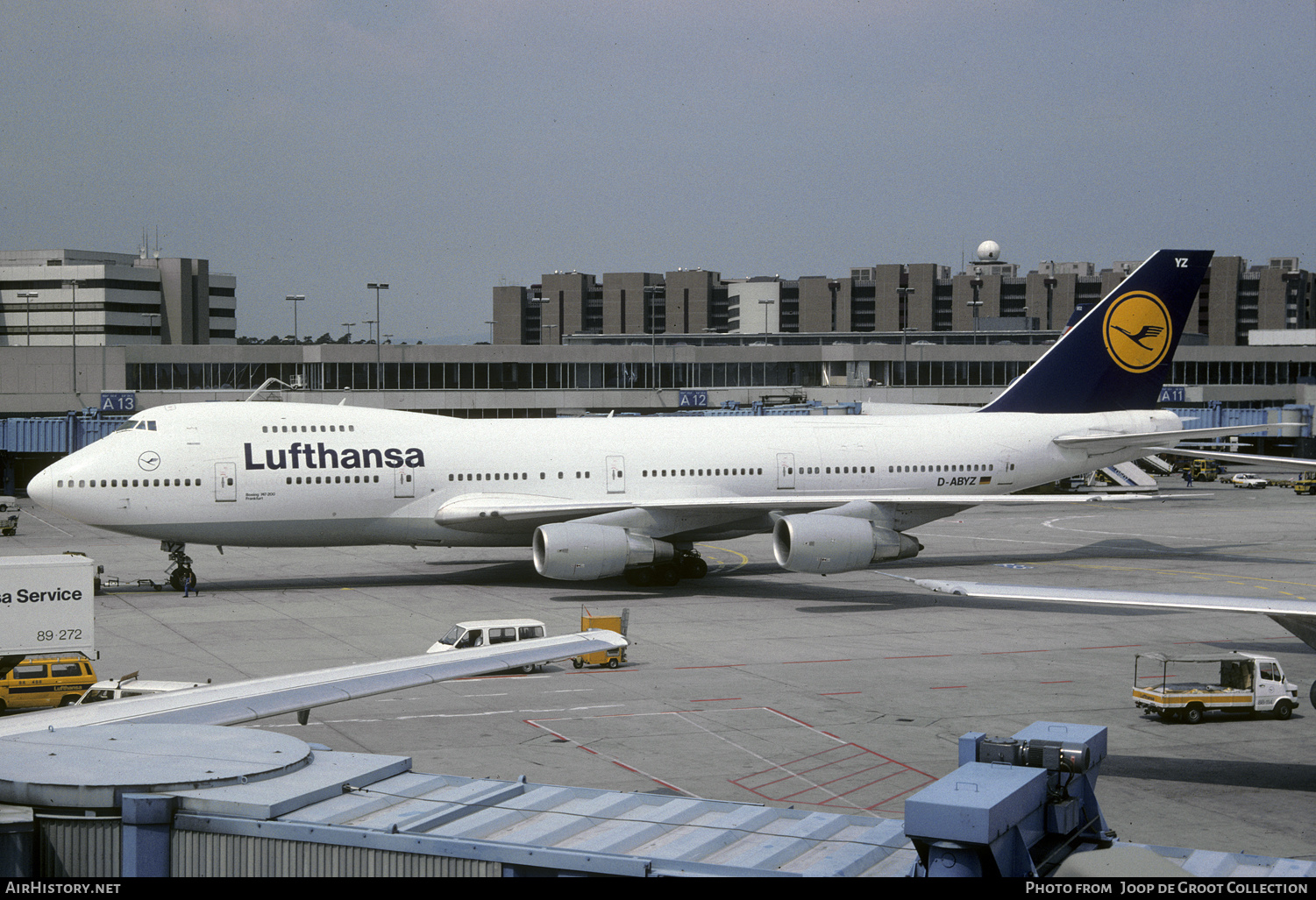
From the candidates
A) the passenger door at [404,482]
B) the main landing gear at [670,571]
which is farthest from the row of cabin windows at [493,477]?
the main landing gear at [670,571]

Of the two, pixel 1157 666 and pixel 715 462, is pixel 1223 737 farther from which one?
pixel 715 462

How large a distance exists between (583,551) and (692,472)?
21.5ft

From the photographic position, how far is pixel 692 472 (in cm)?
4203

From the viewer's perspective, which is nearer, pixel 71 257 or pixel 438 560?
pixel 438 560

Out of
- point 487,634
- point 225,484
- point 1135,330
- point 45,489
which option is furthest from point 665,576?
point 1135,330

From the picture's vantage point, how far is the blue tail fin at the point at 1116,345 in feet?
153

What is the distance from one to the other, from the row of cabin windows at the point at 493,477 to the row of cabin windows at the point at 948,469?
38.8ft

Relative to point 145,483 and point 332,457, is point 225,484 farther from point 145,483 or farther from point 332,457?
point 332,457

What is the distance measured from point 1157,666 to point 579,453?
64.1 ft

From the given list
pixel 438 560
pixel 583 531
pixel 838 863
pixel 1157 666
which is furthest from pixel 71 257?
pixel 838 863

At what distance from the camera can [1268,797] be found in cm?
1895

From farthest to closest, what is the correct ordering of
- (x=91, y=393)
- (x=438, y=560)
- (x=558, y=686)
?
1. (x=91, y=393)
2. (x=438, y=560)
3. (x=558, y=686)

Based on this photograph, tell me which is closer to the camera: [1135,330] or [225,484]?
[225,484]

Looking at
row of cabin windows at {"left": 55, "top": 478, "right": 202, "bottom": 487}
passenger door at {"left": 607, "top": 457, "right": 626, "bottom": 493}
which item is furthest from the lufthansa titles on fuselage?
passenger door at {"left": 607, "top": 457, "right": 626, "bottom": 493}
